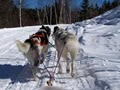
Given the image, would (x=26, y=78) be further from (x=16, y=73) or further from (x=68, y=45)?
(x=68, y=45)

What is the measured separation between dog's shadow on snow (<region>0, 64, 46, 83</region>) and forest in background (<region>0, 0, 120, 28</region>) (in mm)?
29147

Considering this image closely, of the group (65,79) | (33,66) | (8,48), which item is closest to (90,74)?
(65,79)

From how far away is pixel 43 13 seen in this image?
5531cm

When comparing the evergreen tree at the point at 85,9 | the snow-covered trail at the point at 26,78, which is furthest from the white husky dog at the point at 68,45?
the evergreen tree at the point at 85,9

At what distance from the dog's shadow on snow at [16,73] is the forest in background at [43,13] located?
29147 millimetres

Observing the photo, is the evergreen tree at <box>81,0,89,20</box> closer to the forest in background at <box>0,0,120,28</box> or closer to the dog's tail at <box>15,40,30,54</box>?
the forest in background at <box>0,0,120,28</box>

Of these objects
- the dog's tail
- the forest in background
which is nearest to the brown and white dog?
the dog's tail

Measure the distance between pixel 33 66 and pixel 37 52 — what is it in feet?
1.29

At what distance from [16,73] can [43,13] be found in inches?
1905

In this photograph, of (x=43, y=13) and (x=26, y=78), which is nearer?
(x=26, y=78)

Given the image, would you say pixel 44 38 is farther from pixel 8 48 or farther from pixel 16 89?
pixel 8 48

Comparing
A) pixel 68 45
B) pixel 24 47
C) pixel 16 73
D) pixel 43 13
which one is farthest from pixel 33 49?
pixel 43 13

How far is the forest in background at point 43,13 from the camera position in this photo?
46875 mm

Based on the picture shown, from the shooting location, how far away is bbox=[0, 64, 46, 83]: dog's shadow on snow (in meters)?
6.80
